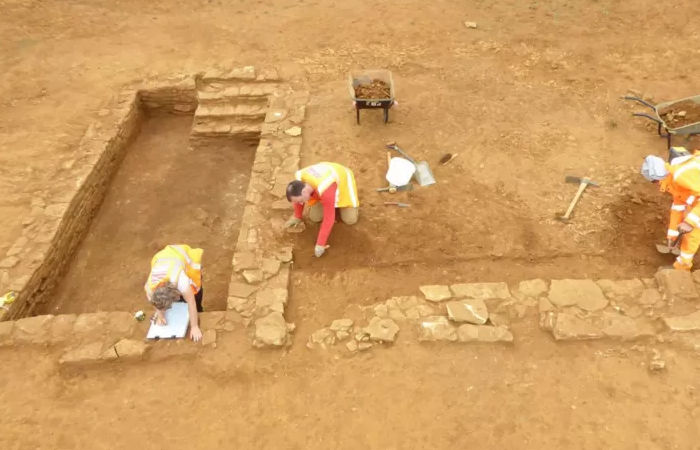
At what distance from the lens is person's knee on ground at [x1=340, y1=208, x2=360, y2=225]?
5.63 metres

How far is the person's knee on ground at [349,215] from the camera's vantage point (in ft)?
18.5

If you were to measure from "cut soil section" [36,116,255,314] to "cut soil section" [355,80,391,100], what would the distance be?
236 cm

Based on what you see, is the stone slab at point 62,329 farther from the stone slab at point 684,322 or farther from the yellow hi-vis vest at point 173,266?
the stone slab at point 684,322

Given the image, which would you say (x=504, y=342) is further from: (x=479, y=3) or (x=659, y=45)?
(x=479, y=3)

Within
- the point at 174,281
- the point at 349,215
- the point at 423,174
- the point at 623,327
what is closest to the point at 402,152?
Answer: the point at 423,174

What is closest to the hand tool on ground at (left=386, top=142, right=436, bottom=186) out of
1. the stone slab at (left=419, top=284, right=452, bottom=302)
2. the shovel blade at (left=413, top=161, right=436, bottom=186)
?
the shovel blade at (left=413, top=161, right=436, bottom=186)

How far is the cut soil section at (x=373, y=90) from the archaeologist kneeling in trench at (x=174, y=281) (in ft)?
12.1

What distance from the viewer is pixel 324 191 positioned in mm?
4957

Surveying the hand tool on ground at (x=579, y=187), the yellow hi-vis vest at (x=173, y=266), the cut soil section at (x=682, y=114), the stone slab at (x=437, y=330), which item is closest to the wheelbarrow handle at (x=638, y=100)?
the cut soil section at (x=682, y=114)

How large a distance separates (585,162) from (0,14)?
1238 cm

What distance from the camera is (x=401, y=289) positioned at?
514 centimetres

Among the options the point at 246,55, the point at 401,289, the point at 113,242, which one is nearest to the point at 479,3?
the point at 246,55

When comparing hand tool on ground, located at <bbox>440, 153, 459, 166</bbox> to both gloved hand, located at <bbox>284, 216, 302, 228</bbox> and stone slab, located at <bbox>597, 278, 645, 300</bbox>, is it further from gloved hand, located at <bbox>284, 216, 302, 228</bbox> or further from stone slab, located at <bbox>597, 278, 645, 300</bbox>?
stone slab, located at <bbox>597, 278, 645, 300</bbox>

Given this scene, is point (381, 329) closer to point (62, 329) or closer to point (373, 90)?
point (62, 329)
